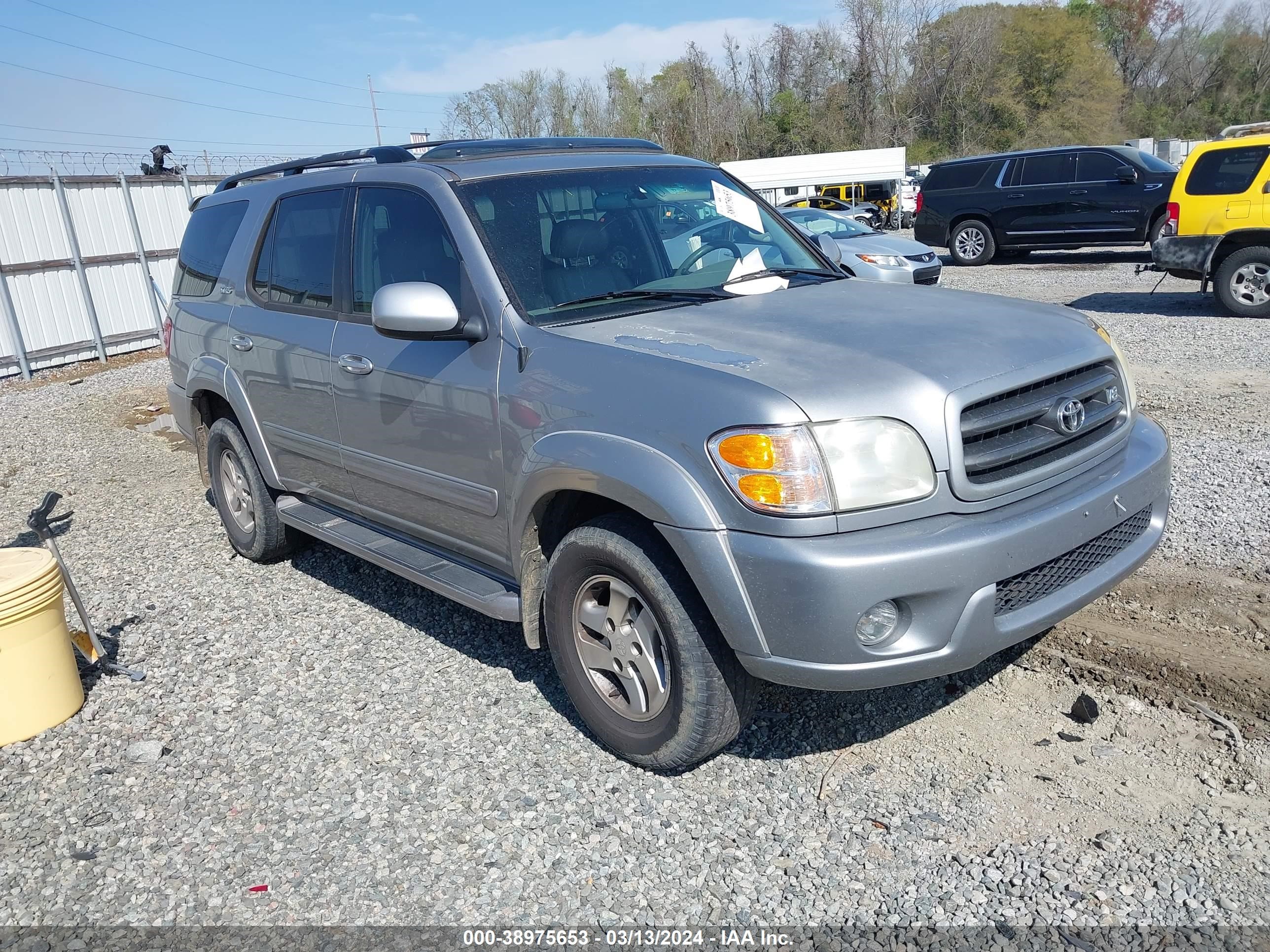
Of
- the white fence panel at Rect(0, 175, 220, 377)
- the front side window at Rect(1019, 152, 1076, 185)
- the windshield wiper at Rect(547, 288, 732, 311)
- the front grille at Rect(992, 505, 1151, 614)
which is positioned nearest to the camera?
the front grille at Rect(992, 505, 1151, 614)

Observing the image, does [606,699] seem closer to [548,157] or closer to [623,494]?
[623,494]

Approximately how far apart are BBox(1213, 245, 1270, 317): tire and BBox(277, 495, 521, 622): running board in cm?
1030

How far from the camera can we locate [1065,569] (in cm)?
304

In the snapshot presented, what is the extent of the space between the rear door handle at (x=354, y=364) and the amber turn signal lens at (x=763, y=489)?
6.31 feet

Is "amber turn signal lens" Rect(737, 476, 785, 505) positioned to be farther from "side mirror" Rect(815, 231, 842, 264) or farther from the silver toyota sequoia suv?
"side mirror" Rect(815, 231, 842, 264)

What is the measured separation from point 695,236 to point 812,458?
1637mm

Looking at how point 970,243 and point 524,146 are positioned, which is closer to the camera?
point 524,146

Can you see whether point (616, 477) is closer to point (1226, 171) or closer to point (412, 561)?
point (412, 561)

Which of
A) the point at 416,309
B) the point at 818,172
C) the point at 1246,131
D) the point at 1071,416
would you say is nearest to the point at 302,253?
the point at 416,309

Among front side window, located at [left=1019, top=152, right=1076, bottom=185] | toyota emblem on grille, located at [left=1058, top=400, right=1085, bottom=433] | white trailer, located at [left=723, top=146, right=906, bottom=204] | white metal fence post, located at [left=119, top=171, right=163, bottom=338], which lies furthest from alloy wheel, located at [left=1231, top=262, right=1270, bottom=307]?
white trailer, located at [left=723, top=146, right=906, bottom=204]

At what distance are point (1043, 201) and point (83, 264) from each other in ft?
50.7

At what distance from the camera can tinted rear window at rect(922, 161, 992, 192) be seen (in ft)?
58.4

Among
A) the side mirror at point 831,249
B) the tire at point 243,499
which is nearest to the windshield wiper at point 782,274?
the side mirror at point 831,249

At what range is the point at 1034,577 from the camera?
2947 millimetres
